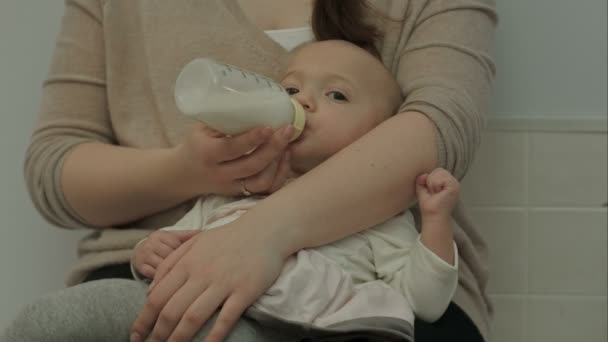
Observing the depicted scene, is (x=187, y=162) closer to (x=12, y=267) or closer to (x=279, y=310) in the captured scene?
(x=279, y=310)

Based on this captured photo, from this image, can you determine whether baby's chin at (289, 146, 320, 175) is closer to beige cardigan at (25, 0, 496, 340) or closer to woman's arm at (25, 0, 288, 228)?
woman's arm at (25, 0, 288, 228)

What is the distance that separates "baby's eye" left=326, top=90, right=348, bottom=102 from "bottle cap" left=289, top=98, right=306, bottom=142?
62 millimetres

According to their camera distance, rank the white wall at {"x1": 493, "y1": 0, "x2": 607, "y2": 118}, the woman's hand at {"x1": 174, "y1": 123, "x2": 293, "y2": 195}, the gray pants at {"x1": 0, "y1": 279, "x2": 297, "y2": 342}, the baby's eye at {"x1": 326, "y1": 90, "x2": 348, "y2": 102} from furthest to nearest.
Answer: the white wall at {"x1": 493, "y1": 0, "x2": 607, "y2": 118}
the baby's eye at {"x1": 326, "y1": 90, "x2": 348, "y2": 102}
the woman's hand at {"x1": 174, "y1": 123, "x2": 293, "y2": 195}
the gray pants at {"x1": 0, "y1": 279, "x2": 297, "y2": 342}

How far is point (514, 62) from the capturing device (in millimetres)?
1261

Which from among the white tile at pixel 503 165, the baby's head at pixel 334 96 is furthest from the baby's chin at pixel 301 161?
the white tile at pixel 503 165

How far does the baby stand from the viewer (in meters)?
0.73

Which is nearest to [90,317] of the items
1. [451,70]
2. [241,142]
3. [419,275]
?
[241,142]

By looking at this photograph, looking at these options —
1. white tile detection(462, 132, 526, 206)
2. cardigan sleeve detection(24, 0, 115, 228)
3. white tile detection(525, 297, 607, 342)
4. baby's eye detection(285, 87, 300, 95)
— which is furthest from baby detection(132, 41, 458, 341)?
white tile detection(525, 297, 607, 342)

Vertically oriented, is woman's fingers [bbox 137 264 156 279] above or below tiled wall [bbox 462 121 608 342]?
above

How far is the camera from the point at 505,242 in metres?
1.27

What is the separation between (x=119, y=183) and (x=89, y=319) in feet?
0.90

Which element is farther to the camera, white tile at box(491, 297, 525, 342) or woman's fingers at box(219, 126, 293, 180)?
white tile at box(491, 297, 525, 342)

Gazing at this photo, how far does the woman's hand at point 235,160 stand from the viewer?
79cm

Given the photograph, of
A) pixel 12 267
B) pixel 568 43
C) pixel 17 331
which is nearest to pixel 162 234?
pixel 17 331
